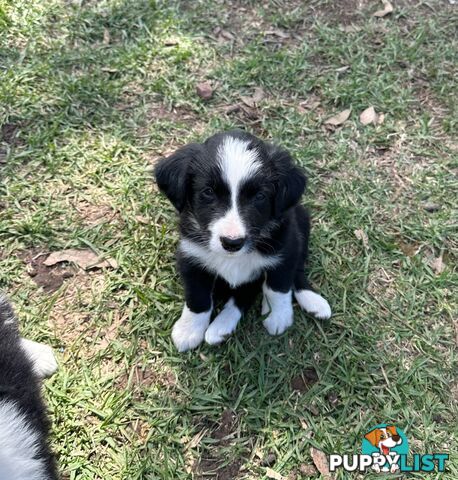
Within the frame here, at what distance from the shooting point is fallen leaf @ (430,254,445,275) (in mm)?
3145

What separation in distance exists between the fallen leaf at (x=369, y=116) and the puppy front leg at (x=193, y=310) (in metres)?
1.92

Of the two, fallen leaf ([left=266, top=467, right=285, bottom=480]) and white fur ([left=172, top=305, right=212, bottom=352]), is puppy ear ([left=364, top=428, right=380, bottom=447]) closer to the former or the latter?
fallen leaf ([left=266, top=467, right=285, bottom=480])

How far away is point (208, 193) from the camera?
2377mm

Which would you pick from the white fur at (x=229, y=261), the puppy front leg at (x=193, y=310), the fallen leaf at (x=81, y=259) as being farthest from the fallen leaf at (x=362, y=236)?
the fallen leaf at (x=81, y=259)

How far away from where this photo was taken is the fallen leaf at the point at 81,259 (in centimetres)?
312

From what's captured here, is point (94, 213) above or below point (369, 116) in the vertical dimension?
below

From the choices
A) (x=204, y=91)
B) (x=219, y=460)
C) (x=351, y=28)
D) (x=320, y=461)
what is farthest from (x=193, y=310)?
(x=351, y=28)

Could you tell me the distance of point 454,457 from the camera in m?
2.50

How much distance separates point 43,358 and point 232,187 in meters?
1.38

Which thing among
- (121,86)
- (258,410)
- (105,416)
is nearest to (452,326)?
(258,410)

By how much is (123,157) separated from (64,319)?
124 cm

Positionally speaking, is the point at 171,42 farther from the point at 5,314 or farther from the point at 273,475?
the point at 273,475

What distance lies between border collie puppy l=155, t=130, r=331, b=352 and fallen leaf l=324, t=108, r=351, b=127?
1225 mm

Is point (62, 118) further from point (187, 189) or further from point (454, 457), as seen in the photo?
point (454, 457)
